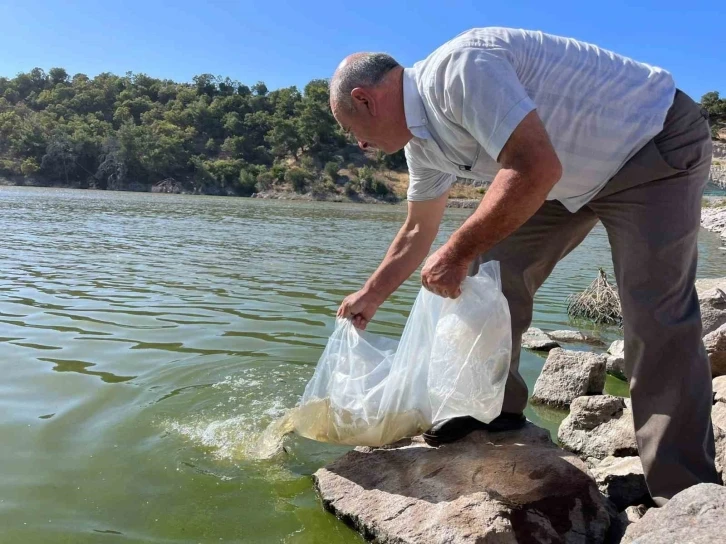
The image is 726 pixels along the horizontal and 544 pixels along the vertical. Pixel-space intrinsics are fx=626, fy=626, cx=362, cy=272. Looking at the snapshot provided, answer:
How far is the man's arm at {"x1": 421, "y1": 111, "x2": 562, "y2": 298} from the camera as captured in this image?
2.21m

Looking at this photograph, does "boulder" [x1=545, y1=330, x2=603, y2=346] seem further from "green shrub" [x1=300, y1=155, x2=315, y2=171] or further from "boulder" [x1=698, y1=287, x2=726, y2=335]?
"green shrub" [x1=300, y1=155, x2=315, y2=171]

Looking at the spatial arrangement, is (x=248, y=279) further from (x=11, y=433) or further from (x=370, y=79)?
(x=370, y=79)

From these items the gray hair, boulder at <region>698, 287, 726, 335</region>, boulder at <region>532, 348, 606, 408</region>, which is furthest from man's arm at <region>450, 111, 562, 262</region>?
boulder at <region>698, 287, 726, 335</region>

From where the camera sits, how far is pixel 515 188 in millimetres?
2240

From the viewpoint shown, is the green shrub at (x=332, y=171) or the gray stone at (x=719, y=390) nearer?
the gray stone at (x=719, y=390)

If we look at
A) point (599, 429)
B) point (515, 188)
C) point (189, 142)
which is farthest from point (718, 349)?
point (189, 142)

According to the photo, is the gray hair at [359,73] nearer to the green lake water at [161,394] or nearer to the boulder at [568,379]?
the green lake water at [161,394]

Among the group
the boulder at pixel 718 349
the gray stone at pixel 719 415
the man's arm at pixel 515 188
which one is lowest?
the gray stone at pixel 719 415

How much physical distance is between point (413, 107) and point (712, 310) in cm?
422

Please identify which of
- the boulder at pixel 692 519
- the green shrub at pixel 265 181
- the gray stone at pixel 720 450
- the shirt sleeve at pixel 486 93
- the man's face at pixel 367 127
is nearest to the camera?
the boulder at pixel 692 519

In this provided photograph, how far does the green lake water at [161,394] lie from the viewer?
2.71 metres

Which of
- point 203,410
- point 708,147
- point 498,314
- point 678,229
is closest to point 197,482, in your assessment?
point 203,410

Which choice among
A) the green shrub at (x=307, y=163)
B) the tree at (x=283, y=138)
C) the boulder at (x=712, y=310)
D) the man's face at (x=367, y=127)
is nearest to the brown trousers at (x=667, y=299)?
the man's face at (x=367, y=127)

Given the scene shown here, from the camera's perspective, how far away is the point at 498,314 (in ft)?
8.96
